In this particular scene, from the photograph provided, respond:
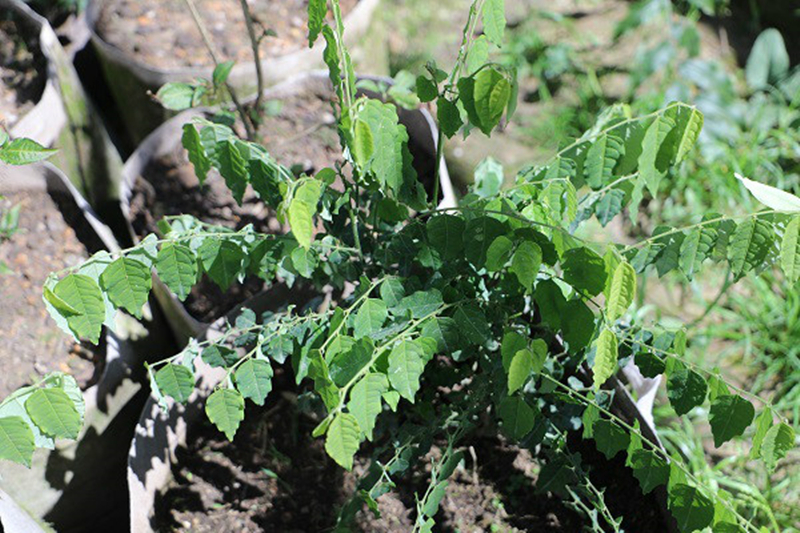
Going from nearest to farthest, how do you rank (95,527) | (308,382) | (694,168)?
(308,382)
(95,527)
(694,168)

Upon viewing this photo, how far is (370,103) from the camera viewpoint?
1.08m

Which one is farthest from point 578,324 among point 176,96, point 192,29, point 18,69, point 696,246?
point 18,69

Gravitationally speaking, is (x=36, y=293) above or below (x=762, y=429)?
above

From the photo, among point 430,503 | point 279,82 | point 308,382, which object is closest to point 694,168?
point 279,82

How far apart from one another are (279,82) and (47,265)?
2.35 feet

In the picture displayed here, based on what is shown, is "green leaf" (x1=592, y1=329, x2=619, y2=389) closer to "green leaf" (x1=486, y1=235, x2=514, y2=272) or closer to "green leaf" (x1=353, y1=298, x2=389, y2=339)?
"green leaf" (x1=486, y1=235, x2=514, y2=272)

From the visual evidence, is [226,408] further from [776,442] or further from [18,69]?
[18,69]

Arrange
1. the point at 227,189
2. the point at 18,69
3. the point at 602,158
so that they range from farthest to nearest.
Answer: the point at 18,69 → the point at 227,189 → the point at 602,158

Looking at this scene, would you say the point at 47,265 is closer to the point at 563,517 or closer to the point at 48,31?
the point at 48,31

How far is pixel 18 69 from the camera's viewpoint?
2289mm

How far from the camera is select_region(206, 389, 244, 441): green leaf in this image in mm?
1152

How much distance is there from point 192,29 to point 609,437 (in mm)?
1729

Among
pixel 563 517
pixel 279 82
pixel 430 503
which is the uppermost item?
pixel 279 82

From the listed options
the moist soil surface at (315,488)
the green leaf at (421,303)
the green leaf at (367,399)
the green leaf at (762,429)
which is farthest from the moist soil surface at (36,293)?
the green leaf at (762,429)
